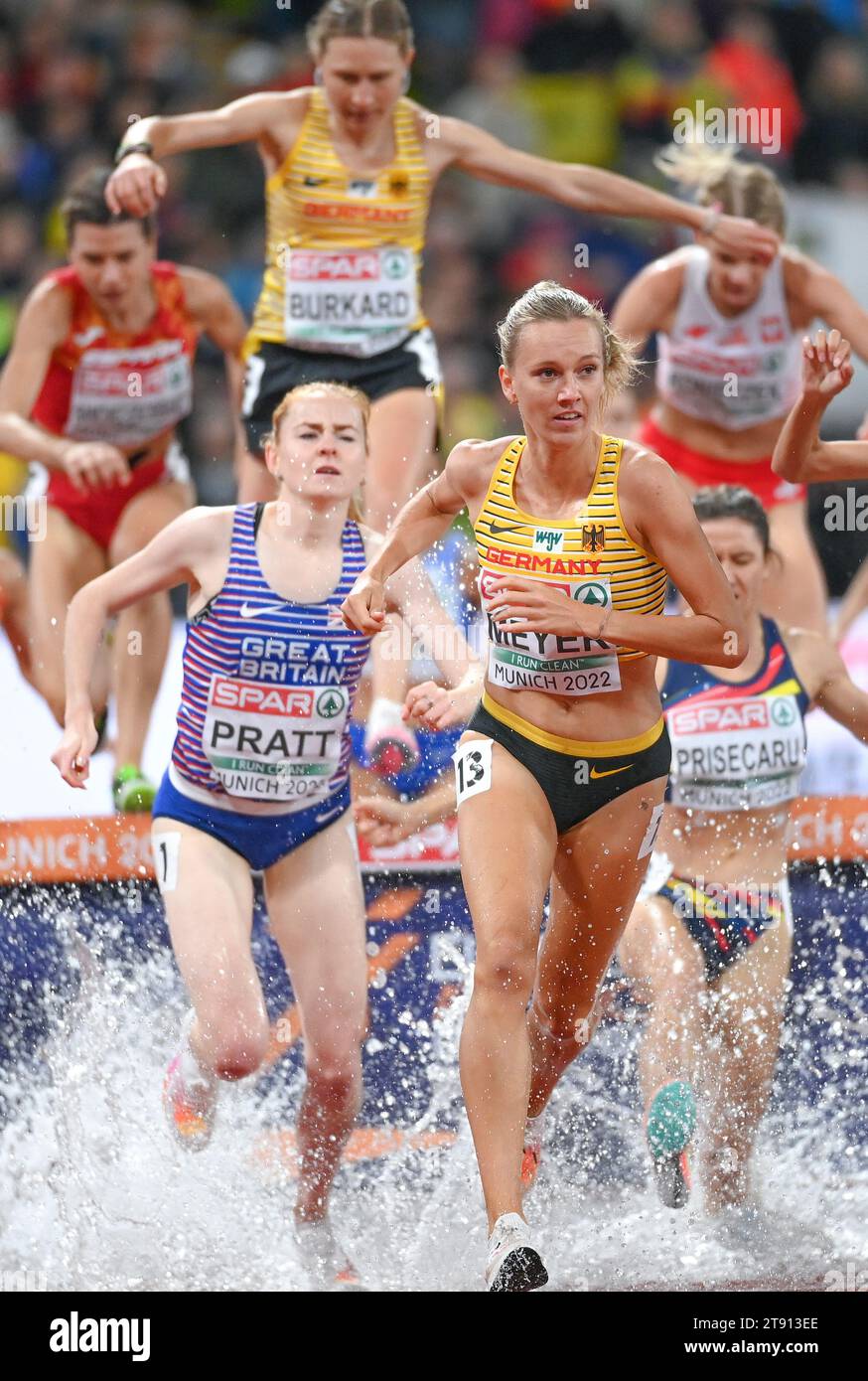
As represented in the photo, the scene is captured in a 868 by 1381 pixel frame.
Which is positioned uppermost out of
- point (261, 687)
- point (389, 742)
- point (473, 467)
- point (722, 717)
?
point (473, 467)

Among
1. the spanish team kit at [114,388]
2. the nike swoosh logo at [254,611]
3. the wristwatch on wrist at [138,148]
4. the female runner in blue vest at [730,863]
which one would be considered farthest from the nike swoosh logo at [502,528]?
the spanish team kit at [114,388]

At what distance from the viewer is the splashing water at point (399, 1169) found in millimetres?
5195

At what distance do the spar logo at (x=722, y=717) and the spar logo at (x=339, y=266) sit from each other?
1810 mm

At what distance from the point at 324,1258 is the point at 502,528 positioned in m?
1.97

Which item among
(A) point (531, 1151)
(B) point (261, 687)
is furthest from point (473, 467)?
(A) point (531, 1151)

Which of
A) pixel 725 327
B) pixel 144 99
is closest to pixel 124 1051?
pixel 725 327

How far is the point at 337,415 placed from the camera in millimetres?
5031

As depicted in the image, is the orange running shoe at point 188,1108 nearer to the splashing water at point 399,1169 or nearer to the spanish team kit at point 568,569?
the splashing water at point 399,1169

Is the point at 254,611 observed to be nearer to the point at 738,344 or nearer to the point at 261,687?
the point at 261,687

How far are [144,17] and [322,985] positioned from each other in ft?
22.5

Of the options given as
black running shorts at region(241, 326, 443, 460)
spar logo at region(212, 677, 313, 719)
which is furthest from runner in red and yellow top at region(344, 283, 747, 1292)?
black running shorts at region(241, 326, 443, 460)

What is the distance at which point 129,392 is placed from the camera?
6.84 metres

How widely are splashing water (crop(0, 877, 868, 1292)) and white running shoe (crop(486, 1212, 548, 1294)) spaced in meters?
0.91

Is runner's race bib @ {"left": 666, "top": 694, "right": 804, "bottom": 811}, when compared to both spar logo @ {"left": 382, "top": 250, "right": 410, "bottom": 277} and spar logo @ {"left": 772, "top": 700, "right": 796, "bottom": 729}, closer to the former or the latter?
spar logo @ {"left": 772, "top": 700, "right": 796, "bottom": 729}
